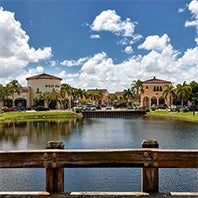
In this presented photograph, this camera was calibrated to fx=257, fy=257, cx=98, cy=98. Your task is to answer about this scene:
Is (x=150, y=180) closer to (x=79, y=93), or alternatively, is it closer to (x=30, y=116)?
(x=30, y=116)

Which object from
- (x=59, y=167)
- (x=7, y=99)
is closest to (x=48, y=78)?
(x=7, y=99)

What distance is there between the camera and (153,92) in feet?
351

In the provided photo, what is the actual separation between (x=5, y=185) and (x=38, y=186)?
168 centimetres

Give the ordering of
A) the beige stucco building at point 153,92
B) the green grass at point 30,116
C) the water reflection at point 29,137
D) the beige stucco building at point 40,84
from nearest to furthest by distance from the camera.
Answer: the water reflection at point 29,137 → the green grass at point 30,116 → the beige stucco building at point 40,84 → the beige stucco building at point 153,92

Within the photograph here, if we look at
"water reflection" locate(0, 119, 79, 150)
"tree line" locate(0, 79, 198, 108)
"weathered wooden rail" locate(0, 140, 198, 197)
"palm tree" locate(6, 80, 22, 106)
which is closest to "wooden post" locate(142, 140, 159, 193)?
"weathered wooden rail" locate(0, 140, 198, 197)

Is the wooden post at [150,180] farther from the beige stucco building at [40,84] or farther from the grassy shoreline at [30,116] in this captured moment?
the beige stucco building at [40,84]

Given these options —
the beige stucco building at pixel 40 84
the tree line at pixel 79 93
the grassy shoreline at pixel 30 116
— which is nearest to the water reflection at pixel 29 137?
the grassy shoreline at pixel 30 116

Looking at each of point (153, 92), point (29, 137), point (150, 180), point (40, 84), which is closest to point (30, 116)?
point (40, 84)

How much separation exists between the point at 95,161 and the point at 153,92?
344ft

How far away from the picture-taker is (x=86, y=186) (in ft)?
41.7

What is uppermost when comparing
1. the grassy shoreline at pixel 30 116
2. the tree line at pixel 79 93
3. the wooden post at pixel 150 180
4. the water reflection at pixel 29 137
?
the tree line at pixel 79 93

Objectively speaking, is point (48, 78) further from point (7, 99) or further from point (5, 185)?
point (5, 185)

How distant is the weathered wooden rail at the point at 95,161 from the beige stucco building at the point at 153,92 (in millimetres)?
104368

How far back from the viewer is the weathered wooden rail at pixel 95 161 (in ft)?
15.5
